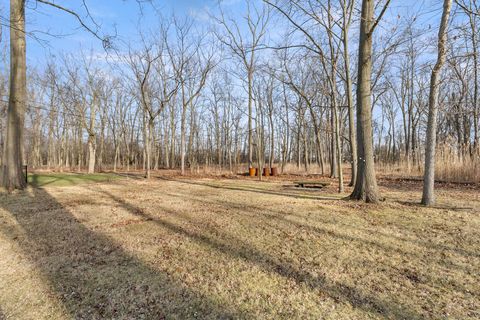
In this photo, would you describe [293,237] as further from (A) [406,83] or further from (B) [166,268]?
(A) [406,83]

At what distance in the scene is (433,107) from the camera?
5.15 m

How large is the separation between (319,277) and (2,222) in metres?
5.73

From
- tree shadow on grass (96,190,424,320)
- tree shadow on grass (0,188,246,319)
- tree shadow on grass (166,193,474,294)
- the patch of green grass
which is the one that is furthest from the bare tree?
the patch of green grass

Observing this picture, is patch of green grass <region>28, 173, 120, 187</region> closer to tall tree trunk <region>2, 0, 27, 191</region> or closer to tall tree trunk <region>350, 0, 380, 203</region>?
tall tree trunk <region>2, 0, 27, 191</region>

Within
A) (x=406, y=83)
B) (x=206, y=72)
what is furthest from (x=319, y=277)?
(x=406, y=83)

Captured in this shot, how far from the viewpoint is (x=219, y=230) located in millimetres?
4121

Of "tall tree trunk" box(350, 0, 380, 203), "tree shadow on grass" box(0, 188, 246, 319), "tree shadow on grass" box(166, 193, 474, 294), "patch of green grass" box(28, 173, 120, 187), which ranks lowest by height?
"tree shadow on grass" box(0, 188, 246, 319)

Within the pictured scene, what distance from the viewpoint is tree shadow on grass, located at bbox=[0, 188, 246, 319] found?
85.1 inches

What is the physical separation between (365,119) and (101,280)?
19.1 ft

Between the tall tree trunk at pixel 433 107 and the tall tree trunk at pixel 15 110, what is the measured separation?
36.1 ft

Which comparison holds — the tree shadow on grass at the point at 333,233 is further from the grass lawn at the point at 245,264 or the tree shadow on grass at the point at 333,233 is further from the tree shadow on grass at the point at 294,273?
the tree shadow on grass at the point at 294,273

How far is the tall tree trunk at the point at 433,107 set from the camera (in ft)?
16.2

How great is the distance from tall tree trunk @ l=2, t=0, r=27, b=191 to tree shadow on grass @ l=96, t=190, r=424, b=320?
6.35 metres

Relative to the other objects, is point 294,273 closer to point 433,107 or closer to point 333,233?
point 333,233
